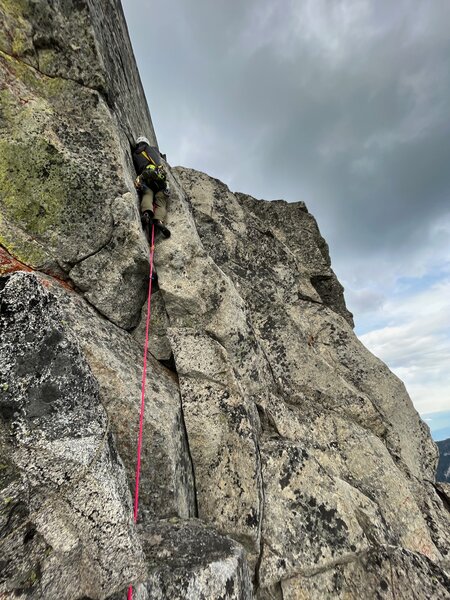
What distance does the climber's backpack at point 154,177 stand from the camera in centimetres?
1198

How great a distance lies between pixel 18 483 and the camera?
393 centimetres

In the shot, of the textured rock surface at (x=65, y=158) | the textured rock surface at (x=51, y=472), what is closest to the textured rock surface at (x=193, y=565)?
the textured rock surface at (x=51, y=472)

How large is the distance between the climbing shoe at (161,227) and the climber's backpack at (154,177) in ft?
4.90

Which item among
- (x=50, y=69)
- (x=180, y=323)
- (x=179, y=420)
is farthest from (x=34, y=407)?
(x=50, y=69)

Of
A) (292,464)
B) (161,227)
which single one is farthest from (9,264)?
(292,464)

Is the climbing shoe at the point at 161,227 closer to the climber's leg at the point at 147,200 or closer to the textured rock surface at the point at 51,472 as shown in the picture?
the climber's leg at the point at 147,200

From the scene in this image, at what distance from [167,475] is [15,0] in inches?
579

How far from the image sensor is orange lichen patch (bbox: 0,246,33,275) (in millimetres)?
8070

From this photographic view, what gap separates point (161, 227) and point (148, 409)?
22.5 ft

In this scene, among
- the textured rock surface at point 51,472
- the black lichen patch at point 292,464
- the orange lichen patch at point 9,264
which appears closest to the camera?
the textured rock surface at point 51,472

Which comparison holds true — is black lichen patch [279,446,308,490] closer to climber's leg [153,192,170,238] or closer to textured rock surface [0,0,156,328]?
textured rock surface [0,0,156,328]

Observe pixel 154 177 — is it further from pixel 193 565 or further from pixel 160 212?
pixel 193 565

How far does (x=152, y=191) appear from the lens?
12.4 m

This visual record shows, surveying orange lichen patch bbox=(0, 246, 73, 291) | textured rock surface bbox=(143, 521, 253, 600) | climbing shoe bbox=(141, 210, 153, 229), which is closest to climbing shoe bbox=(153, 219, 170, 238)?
climbing shoe bbox=(141, 210, 153, 229)
